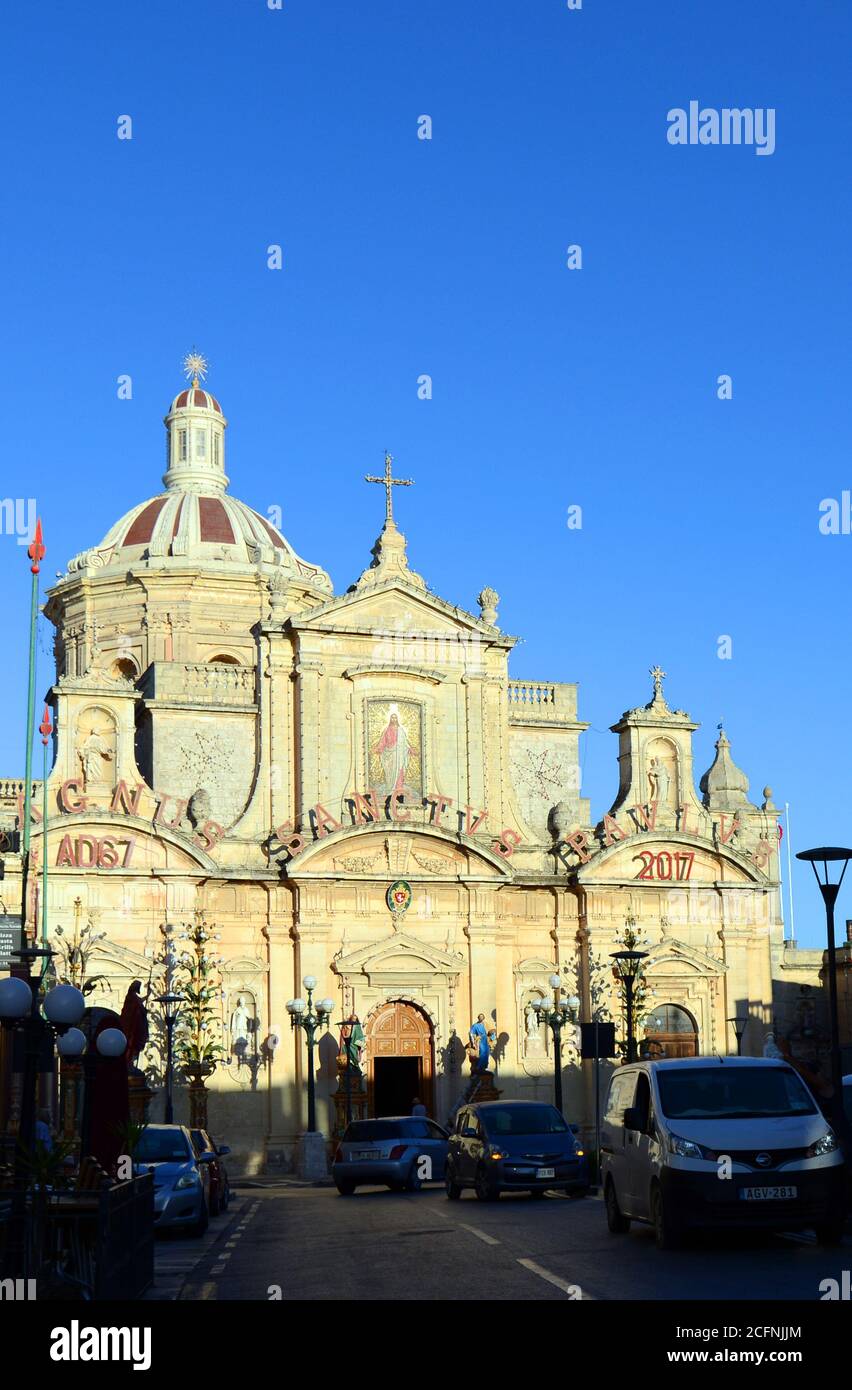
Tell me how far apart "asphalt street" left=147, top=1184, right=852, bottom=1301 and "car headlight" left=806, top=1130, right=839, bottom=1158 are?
95 centimetres

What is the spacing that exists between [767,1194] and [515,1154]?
12859 mm

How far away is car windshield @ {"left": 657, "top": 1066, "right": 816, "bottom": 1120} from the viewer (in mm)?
19578

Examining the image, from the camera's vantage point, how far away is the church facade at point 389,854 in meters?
51.6

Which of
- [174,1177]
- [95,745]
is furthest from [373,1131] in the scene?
[95,745]

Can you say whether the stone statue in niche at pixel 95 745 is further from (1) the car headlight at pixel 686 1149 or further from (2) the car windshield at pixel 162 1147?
(1) the car headlight at pixel 686 1149

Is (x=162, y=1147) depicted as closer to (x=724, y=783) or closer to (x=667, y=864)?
(x=667, y=864)

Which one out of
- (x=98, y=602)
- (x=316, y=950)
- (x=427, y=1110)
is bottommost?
(x=427, y=1110)

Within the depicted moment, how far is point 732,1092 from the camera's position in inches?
781

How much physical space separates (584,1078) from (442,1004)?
4.87m
